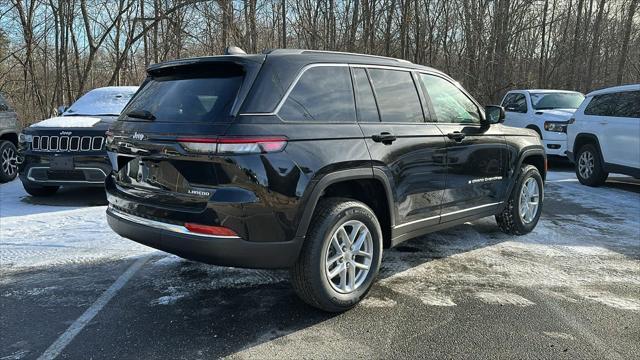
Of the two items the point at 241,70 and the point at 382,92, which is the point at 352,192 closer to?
the point at 382,92

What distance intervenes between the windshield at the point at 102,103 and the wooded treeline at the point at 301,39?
33.2ft

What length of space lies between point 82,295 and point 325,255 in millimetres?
2017

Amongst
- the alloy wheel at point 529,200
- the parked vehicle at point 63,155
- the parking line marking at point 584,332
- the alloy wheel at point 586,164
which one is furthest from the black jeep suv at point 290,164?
the alloy wheel at point 586,164

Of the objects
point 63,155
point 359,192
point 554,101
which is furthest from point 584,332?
point 554,101

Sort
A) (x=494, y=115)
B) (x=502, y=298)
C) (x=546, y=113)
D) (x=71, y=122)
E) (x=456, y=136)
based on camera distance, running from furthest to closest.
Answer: (x=546, y=113) → (x=71, y=122) → (x=494, y=115) → (x=456, y=136) → (x=502, y=298)

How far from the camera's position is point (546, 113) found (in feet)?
39.7

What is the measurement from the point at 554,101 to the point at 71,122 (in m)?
11.1

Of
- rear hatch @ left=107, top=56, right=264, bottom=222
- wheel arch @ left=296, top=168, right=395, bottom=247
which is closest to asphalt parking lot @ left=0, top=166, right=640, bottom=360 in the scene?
wheel arch @ left=296, top=168, right=395, bottom=247

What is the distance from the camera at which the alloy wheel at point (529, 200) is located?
5.83 metres

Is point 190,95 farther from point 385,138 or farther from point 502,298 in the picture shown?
point 502,298

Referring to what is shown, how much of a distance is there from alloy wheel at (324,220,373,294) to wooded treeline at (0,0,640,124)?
52.2 ft

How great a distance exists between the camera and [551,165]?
12836 millimetres

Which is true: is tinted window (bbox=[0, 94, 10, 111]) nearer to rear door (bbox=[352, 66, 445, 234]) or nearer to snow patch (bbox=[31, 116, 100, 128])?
snow patch (bbox=[31, 116, 100, 128])

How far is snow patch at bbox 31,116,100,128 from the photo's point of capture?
23.2ft
